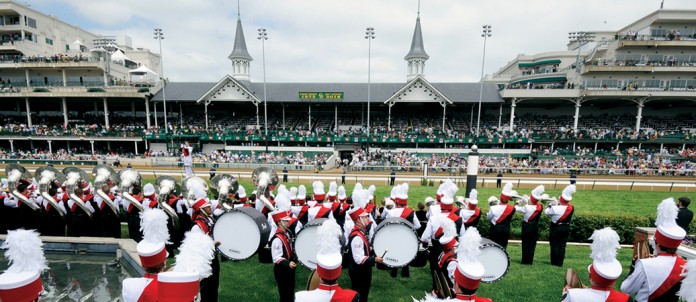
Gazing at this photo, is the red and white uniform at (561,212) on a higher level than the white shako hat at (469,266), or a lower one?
lower

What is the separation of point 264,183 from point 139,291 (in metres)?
4.76

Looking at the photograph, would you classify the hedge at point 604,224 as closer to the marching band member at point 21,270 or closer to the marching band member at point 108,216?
the marching band member at point 21,270

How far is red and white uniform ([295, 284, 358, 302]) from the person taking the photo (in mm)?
2990

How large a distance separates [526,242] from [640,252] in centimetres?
211

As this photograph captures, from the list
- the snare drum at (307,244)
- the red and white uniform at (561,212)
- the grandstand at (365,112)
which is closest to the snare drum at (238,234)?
the snare drum at (307,244)

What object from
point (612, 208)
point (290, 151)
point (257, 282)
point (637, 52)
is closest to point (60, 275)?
point (257, 282)

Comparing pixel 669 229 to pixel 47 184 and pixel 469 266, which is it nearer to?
pixel 469 266

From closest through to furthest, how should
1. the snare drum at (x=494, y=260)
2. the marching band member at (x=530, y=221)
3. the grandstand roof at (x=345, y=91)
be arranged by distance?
the snare drum at (x=494, y=260) → the marching band member at (x=530, y=221) → the grandstand roof at (x=345, y=91)

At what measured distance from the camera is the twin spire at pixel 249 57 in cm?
4169

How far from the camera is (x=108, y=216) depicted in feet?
25.8

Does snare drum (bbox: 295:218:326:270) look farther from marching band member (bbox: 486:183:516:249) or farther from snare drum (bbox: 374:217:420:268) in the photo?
marching band member (bbox: 486:183:516:249)

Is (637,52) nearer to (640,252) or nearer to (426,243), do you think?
(640,252)

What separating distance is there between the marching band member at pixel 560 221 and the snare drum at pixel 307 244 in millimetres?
5253

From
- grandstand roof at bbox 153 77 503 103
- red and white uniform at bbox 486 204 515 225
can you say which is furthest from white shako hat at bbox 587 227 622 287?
grandstand roof at bbox 153 77 503 103
